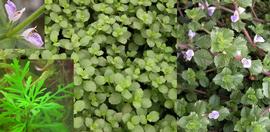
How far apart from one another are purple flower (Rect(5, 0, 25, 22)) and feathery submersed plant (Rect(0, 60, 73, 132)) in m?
0.25

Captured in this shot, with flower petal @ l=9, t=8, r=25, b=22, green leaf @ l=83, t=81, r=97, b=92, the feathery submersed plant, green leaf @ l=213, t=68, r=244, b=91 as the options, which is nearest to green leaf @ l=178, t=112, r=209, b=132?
green leaf @ l=213, t=68, r=244, b=91

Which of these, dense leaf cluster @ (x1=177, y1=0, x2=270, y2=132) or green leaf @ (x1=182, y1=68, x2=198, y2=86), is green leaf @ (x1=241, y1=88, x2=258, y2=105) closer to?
dense leaf cluster @ (x1=177, y1=0, x2=270, y2=132)

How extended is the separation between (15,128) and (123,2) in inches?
22.1

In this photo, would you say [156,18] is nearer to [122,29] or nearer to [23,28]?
[122,29]

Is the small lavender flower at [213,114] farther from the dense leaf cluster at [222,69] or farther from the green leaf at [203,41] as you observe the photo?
the green leaf at [203,41]

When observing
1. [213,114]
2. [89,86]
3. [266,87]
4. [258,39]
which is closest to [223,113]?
[213,114]

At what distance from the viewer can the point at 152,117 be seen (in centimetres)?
121

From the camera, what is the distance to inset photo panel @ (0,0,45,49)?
3.76ft

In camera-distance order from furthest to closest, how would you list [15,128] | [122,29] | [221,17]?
[221,17]
[122,29]
[15,128]

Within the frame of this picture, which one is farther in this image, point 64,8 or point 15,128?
point 64,8

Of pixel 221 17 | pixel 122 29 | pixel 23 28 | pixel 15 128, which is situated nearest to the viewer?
pixel 15 128

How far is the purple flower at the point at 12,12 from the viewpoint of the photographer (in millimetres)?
1146

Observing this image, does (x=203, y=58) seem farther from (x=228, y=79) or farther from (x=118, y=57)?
(x=118, y=57)

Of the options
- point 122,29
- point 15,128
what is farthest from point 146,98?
point 15,128
